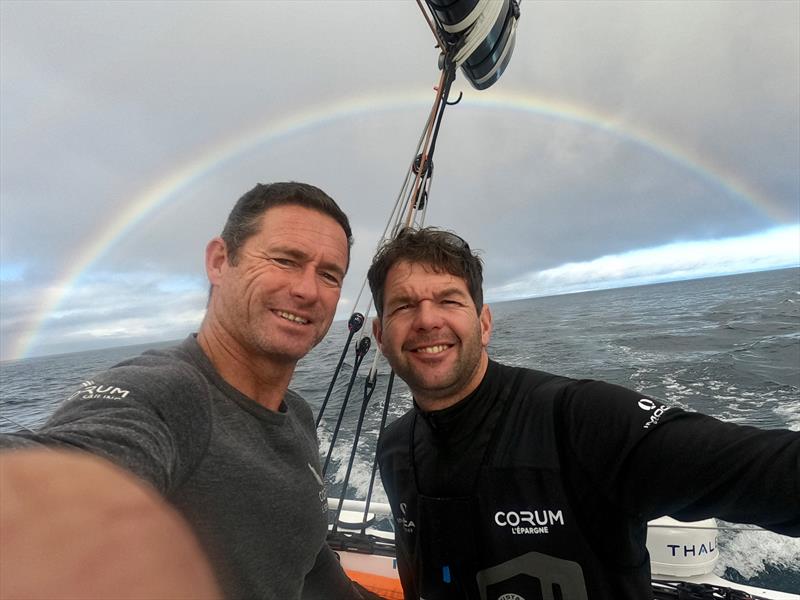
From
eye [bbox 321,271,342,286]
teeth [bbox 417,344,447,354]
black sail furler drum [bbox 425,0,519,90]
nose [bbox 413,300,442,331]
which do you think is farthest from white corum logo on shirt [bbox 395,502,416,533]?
black sail furler drum [bbox 425,0,519,90]

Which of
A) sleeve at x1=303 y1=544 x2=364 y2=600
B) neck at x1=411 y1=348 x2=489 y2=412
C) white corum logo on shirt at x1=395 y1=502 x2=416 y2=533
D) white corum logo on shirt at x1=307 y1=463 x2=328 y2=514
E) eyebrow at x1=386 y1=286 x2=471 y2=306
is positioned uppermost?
eyebrow at x1=386 y1=286 x2=471 y2=306

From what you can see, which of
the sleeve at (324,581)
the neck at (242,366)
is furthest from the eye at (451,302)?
the sleeve at (324,581)

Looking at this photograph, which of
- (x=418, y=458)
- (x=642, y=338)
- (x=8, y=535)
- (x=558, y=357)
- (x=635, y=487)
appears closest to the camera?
(x=8, y=535)

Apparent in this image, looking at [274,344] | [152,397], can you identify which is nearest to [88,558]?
[152,397]

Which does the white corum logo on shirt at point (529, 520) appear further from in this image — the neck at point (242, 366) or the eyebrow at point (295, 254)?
the eyebrow at point (295, 254)

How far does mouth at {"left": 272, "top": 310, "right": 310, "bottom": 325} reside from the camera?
1.31 metres

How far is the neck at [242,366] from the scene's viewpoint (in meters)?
1.19

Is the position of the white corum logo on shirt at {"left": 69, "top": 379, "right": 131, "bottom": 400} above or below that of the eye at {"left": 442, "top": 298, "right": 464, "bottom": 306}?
below

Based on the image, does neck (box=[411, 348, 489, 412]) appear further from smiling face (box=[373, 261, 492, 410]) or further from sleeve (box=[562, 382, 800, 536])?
sleeve (box=[562, 382, 800, 536])

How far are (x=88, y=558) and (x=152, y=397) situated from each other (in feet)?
1.34

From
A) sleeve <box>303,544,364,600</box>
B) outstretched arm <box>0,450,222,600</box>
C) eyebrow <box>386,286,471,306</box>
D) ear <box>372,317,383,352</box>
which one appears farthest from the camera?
ear <box>372,317,383,352</box>

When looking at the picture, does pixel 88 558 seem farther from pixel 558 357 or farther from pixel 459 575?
pixel 558 357

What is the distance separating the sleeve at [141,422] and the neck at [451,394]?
862 mm

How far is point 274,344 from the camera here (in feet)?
4.10
